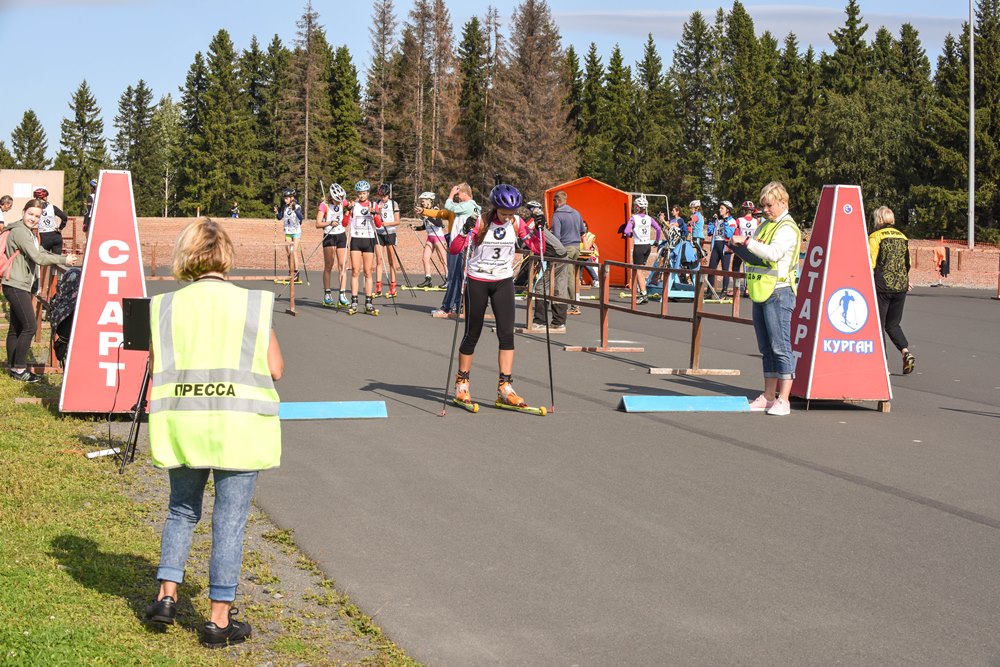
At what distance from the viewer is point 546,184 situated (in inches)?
3531

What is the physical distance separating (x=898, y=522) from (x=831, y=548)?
864mm

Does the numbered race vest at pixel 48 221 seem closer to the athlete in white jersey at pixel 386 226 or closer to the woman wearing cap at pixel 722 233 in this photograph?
the athlete in white jersey at pixel 386 226

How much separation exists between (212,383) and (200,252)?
537mm

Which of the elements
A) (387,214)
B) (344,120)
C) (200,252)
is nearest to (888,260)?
(387,214)

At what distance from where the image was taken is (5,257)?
1353 centimetres

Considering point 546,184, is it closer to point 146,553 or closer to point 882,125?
point 882,125

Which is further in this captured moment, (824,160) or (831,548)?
(824,160)

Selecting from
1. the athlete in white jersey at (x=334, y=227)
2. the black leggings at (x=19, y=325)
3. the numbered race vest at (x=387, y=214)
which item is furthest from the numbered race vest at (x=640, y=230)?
the black leggings at (x=19, y=325)

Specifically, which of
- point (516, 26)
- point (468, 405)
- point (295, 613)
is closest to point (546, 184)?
point (516, 26)

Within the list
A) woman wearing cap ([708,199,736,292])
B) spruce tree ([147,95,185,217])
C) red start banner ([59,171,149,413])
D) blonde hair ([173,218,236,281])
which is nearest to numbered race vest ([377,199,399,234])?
woman wearing cap ([708,199,736,292])

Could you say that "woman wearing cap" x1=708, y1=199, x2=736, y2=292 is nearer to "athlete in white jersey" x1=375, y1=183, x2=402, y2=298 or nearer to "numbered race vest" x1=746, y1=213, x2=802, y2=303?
→ "athlete in white jersey" x1=375, y1=183, x2=402, y2=298

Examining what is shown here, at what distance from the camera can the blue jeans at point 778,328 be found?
11320 millimetres

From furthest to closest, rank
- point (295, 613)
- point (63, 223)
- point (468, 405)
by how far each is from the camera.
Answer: point (63, 223) < point (468, 405) < point (295, 613)

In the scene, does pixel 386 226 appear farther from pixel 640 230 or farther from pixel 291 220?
pixel 291 220
